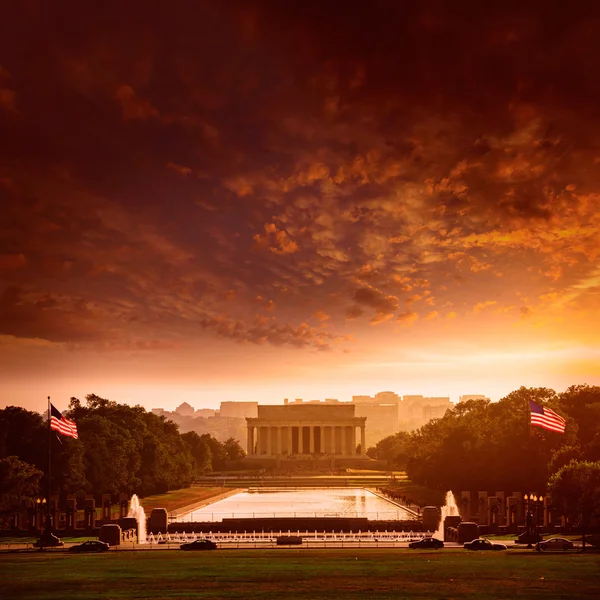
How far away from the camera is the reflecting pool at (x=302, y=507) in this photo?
241 feet

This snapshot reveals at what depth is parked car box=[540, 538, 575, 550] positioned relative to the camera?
48144mm

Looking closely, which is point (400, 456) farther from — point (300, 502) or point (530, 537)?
point (530, 537)

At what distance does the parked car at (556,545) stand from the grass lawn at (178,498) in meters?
43.0

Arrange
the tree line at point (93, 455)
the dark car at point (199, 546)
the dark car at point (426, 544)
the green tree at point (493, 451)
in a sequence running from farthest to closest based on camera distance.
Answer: the green tree at point (493, 451) → the tree line at point (93, 455) → the dark car at point (426, 544) → the dark car at point (199, 546)

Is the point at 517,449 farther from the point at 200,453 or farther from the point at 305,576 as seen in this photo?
the point at 200,453

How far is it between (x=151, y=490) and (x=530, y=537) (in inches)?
2408

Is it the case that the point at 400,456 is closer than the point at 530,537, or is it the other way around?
the point at 530,537

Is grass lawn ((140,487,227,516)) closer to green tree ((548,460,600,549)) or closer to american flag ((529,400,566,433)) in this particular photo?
green tree ((548,460,600,549))

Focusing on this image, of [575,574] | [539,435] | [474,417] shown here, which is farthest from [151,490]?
[575,574]

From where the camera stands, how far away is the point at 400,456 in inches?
5906

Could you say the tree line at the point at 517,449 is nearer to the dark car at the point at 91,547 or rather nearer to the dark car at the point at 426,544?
the dark car at the point at 426,544

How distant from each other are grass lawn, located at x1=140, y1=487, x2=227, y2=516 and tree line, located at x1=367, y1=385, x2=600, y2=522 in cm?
2662

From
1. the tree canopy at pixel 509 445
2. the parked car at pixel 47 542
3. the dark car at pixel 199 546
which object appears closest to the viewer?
the dark car at pixel 199 546

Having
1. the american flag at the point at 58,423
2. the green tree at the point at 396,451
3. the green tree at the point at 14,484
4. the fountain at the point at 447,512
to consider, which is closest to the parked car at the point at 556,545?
the fountain at the point at 447,512
